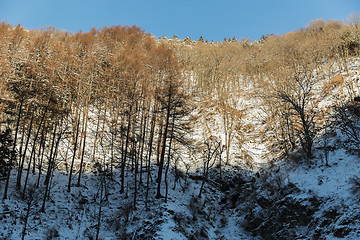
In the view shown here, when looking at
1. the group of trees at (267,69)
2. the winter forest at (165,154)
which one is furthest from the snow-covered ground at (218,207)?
the group of trees at (267,69)

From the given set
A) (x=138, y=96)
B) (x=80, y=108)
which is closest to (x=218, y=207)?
(x=138, y=96)

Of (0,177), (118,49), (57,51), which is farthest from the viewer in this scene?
(118,49)

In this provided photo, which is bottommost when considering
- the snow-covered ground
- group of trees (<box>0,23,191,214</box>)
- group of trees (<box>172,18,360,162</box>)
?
the snow-covered ground

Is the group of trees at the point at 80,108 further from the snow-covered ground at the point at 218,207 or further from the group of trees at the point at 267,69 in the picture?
the group of trees at the point at 267,69

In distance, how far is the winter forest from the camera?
17.1m

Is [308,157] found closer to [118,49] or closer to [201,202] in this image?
[201,202]

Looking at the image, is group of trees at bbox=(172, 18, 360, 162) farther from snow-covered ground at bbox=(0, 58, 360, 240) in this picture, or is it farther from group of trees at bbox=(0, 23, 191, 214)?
group of trees at bbox=(0, 23, 191, 214)

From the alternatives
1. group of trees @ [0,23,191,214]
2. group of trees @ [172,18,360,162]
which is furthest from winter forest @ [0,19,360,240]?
group of trees @ [172,18,360,162]

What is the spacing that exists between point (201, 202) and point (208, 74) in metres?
32.7

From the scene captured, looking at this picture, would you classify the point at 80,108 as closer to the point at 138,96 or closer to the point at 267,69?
the point at 138,96

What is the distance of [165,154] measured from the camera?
2705 centimetres

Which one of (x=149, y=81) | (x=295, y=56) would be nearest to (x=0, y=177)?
(x=149, y=81)

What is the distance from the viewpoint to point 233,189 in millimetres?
25734

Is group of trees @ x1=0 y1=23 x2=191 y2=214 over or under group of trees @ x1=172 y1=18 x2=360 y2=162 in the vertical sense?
under
